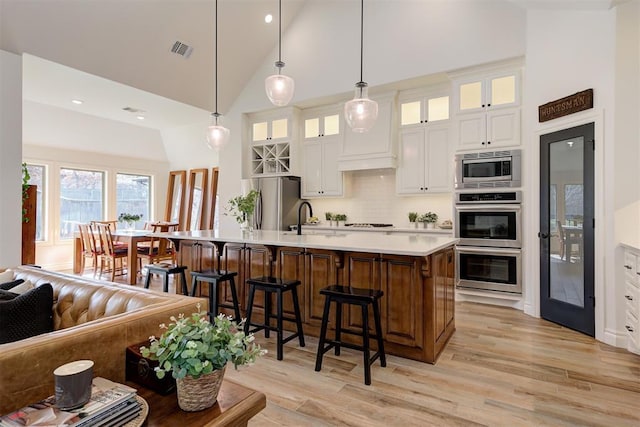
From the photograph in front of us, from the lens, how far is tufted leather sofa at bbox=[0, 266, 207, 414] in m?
1.08

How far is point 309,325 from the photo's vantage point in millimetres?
3350

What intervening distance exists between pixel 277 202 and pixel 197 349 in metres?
4.99

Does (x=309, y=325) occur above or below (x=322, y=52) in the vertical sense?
below

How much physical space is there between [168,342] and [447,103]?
16.4 feet

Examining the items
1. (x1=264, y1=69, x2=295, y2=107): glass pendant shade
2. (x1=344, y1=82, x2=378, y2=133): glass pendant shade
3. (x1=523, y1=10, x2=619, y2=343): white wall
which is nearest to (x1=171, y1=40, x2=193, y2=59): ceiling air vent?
(x1=264, y1=69, x2=295, y2=107): glass pendant shade

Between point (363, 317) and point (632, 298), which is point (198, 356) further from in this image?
point (632, 298)

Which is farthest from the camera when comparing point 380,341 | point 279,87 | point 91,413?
point 279,87

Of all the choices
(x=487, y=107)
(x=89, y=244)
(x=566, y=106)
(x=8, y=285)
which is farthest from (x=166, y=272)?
(x=566, y=106)

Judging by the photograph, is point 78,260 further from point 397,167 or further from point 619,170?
point 619,170

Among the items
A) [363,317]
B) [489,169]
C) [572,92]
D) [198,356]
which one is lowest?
[363,317]

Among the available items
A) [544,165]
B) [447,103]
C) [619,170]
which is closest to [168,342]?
[619,170]

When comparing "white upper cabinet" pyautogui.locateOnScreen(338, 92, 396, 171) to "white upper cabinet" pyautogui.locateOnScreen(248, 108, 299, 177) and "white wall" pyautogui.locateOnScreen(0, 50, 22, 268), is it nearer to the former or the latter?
"white upper cabinet" pyautogui.locateOnScreen(248, 108, 299, 177)

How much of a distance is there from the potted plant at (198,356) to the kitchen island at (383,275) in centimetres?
163

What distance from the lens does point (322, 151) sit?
19.6 feet
